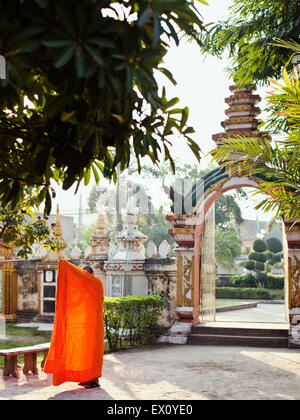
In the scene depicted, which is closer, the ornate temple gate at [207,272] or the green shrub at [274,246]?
the ornate temple gate at [207,272]

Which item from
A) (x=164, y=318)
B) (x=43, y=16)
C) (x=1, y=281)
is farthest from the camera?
(x=1, y=281)

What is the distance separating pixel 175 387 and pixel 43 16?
559 centimetres

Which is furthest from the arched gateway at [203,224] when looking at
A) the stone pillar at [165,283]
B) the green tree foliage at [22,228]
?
the green tree foliage at [22,228]

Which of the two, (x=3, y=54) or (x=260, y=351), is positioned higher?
(x=3, y=54)

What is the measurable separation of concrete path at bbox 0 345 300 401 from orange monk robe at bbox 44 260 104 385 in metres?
0.27

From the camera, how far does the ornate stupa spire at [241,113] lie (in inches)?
448

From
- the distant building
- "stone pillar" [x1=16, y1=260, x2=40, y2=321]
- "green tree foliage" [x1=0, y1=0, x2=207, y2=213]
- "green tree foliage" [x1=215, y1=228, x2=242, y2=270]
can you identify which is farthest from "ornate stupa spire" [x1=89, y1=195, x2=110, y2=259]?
the distant building

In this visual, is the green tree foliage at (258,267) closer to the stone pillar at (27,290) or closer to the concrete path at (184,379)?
the stone pillar at (27,290)

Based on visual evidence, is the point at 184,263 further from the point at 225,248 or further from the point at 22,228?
the point at 225,248

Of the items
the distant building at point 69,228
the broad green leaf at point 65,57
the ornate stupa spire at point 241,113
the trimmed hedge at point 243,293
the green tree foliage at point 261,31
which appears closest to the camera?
the broad green leaf at point 65,57

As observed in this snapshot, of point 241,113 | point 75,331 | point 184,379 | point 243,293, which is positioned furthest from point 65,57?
point 243,293
